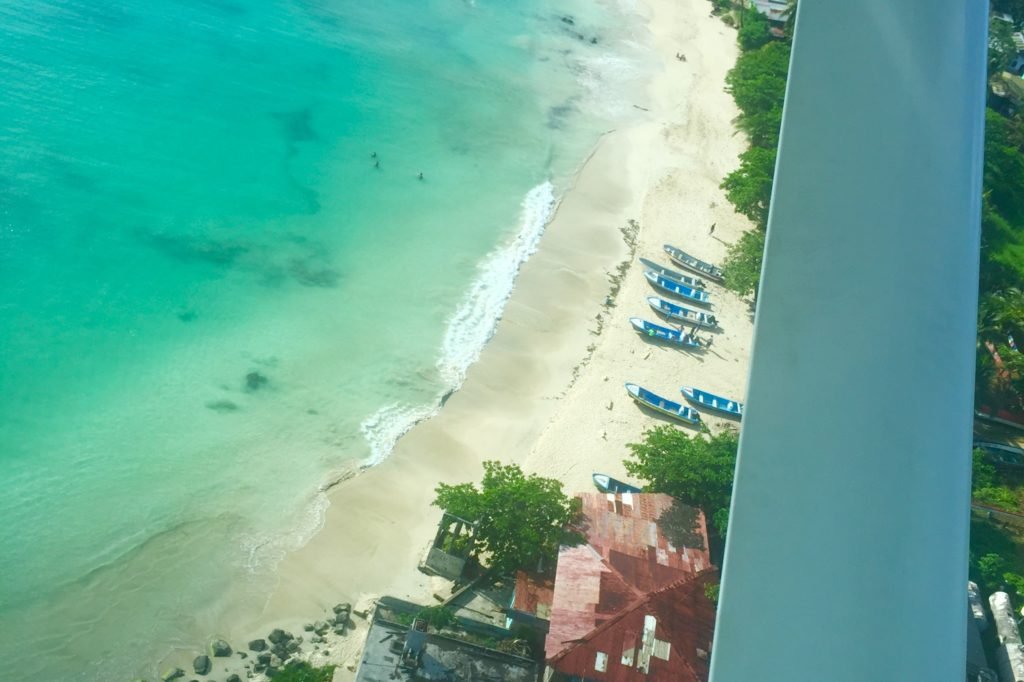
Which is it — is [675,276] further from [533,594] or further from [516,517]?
[533,594]

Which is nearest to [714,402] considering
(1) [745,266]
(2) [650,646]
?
(1) [745,266]

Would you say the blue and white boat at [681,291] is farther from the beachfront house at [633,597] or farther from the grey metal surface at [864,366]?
the grey metal surface at [864,366]

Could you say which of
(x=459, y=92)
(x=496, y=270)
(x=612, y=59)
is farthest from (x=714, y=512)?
(x=612, y=59)

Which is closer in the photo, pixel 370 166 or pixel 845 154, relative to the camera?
pixel 845 154

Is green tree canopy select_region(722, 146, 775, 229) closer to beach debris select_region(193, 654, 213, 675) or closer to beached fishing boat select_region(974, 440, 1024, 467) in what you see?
beached fishing boat select_region(974, 440, 1024, 467)

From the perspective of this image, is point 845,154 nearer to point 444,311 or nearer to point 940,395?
point 940,395
